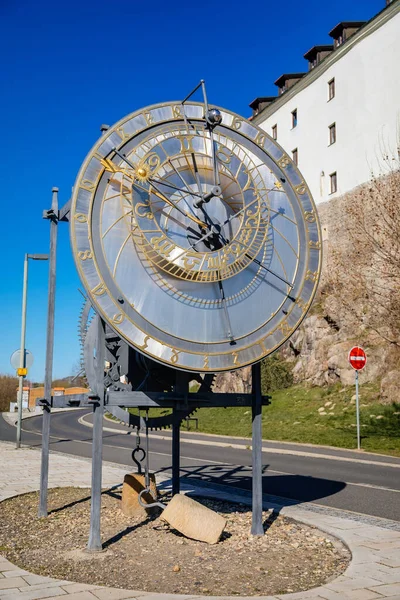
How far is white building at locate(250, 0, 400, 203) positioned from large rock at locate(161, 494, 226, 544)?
31.3 metres

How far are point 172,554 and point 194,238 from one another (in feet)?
12.2

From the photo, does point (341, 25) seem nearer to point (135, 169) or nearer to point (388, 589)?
point (135, 169)

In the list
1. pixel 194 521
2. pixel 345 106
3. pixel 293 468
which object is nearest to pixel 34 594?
pixel 194 521

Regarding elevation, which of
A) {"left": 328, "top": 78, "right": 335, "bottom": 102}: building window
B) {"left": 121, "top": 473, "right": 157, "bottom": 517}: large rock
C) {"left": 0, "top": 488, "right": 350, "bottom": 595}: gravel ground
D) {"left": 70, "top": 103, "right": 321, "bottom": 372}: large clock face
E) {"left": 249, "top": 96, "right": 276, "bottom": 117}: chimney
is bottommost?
{"left": 0, "top": 488, "right": 350, "bottom": 595}: gravel ground

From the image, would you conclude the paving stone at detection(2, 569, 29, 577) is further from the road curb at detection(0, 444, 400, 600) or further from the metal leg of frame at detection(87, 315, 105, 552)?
the metal leg of frame at detection(87, 315, 105, 552)

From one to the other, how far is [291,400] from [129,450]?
39.6ft

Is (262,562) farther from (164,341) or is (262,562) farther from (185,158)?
(185,158)

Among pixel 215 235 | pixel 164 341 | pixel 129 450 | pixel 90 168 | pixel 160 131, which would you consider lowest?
pixel 129 450

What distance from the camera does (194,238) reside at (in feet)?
24.6

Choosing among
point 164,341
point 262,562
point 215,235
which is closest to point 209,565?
point 262,562

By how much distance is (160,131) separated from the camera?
7535 mm

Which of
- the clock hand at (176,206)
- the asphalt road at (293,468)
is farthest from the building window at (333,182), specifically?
the clock hand at (176,206)

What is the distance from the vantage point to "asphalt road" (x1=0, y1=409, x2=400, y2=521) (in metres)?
10.9

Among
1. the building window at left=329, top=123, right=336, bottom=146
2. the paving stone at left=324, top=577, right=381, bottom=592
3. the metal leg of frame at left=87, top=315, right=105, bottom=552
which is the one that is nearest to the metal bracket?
the metal leg of frame at left=87, top=315, right=105, bottom=552
